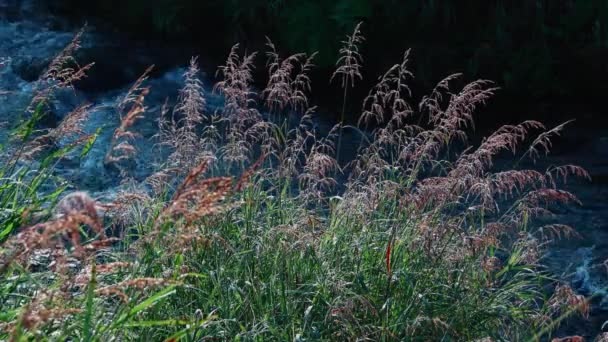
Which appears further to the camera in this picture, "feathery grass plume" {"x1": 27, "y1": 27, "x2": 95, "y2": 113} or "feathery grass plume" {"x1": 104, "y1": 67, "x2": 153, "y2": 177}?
"feathery grass plume" {"x1": 27, "y1": 27, "x2": 95, "y2": 113}

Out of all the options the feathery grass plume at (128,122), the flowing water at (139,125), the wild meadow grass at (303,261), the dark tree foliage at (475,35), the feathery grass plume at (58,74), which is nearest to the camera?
the feathery grass plume at (128,122)

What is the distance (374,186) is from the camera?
4.16 meters

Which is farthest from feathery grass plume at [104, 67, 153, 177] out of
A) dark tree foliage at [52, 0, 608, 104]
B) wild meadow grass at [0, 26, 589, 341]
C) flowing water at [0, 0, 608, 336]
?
dark tree foliage at [52, 0, 608, 104]

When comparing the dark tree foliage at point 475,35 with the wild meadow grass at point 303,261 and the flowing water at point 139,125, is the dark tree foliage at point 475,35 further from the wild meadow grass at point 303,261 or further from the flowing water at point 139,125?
the wild meadow grass at point 303,261

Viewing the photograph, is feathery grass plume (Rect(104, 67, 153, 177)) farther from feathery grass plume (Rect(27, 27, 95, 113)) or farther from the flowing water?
the flowing water

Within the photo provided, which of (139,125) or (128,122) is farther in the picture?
(139,125)

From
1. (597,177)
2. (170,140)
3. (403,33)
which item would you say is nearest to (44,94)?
(170,140)

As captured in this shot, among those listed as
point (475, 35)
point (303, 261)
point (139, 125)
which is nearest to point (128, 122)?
point (303, 261)

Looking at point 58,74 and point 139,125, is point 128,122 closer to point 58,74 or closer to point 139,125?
point 58,74

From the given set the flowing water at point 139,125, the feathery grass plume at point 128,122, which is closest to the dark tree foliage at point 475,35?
the flowing water at point 139,125

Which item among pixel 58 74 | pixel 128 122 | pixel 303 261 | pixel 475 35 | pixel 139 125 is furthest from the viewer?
pixel 475 35

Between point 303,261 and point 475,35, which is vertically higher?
point 303,261

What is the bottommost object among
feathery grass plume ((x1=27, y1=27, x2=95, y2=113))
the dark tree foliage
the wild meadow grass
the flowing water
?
the flowing water

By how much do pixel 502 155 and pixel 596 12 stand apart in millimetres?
1843
